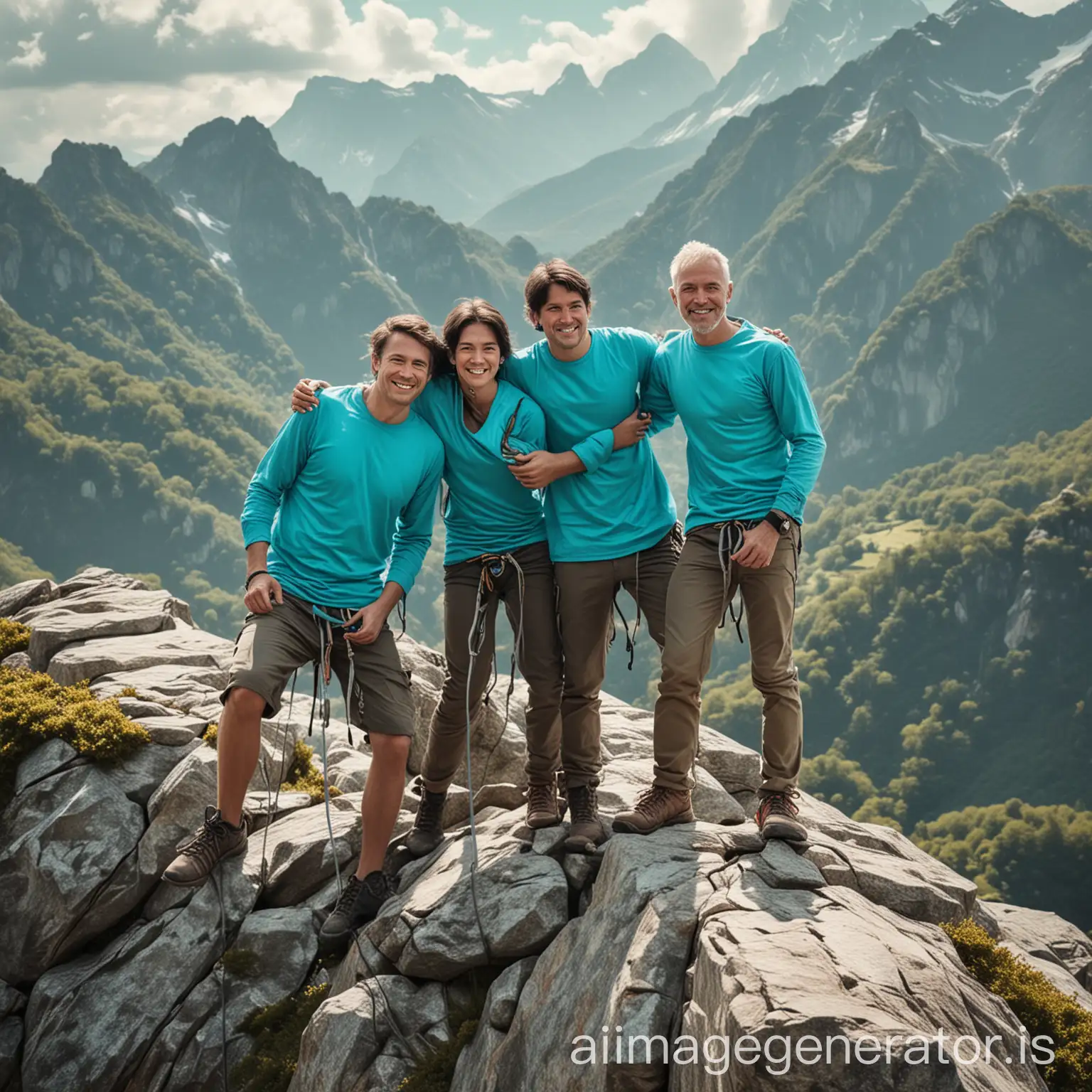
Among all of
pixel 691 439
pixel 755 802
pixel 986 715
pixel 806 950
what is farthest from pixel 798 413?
pixel 986 715

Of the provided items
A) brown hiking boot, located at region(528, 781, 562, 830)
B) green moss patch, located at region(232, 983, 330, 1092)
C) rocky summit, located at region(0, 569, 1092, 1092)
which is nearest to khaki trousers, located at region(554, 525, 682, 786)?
brown hiking boot, located at region(528, 781, 562, 830)

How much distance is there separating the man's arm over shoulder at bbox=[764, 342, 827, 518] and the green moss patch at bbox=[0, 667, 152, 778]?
6.51 metres

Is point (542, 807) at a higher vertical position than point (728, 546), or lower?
lower

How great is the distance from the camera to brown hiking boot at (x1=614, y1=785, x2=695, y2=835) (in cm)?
689

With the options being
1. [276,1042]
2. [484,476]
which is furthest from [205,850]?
[484,476]

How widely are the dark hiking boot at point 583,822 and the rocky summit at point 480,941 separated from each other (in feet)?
0.43

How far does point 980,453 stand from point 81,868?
20517cm

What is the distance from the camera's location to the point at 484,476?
726 cm

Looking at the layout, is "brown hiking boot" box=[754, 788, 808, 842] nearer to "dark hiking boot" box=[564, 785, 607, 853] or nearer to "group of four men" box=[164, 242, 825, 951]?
"group of four men" box=[164, 242, 825, 951]

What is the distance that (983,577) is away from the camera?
138 m

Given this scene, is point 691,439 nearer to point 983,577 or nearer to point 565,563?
point 565,563

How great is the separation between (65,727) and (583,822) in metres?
5.27

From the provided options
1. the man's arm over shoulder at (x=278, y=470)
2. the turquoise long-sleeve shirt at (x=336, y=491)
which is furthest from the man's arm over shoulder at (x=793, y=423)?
the man's arm over shoulder at (x=278, y=470)

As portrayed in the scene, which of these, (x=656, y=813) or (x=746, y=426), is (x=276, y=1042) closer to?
(x=656, y=813)
